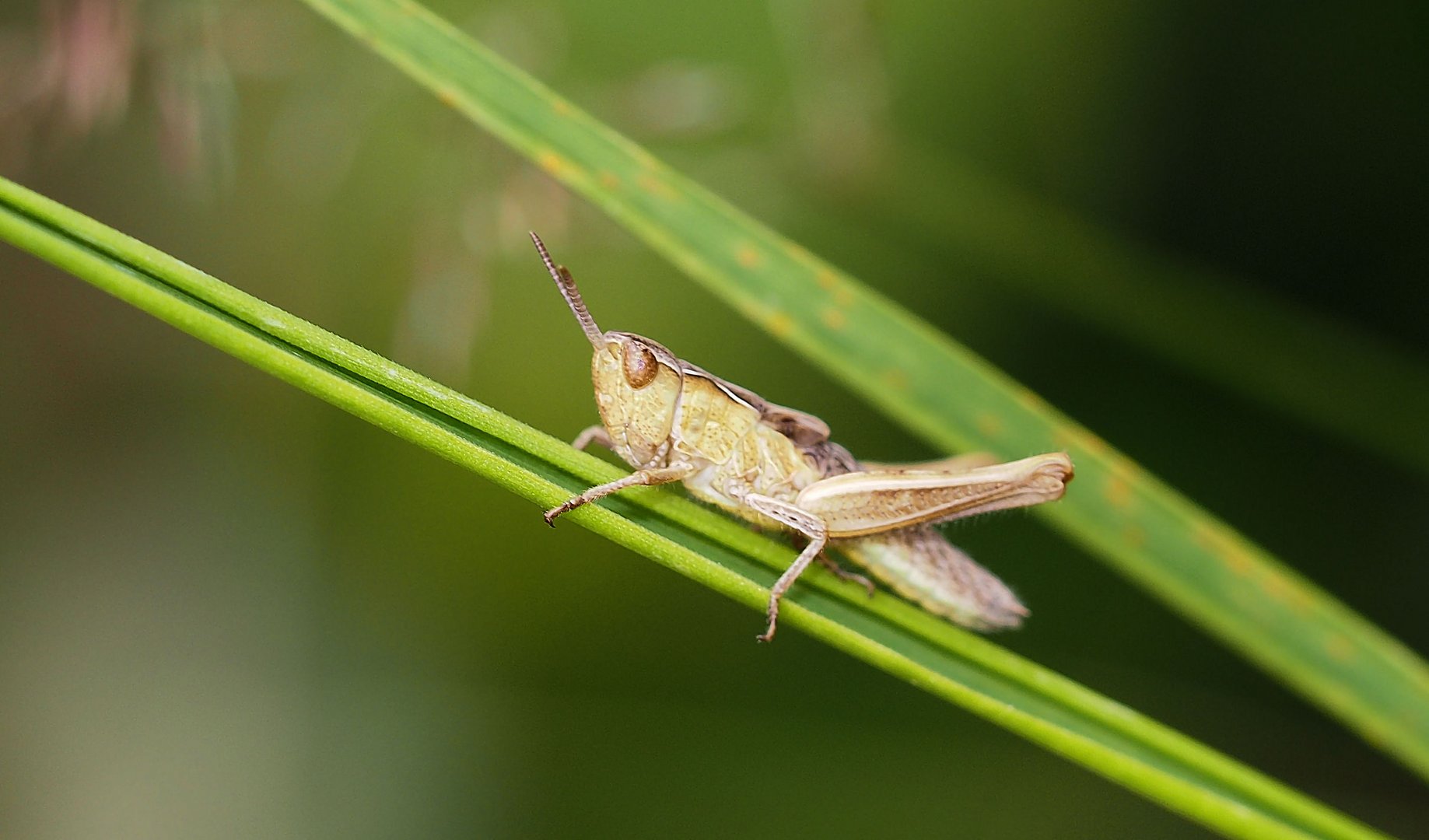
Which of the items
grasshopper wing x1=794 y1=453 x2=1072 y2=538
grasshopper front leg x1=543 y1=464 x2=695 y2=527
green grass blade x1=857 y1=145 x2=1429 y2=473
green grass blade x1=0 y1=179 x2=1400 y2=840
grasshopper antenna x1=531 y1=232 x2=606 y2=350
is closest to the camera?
green grass blade x1=0 y1=179 x2=1400 y2=840

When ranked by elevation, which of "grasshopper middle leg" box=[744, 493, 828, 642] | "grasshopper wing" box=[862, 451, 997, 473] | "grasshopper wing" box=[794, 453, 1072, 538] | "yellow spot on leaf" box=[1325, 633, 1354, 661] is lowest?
"grasshopper middle leg" box=[744, 493, 828, 642]

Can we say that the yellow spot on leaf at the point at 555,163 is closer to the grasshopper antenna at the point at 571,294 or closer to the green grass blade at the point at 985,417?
the green grass blade at the point at 985,417

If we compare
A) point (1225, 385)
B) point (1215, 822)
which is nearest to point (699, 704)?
point (1215, 822)

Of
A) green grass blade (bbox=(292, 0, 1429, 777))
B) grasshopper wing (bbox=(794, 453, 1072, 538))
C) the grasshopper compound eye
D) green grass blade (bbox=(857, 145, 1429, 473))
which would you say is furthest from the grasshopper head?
green grass blade (bbox=(857, 145, 1429, 473))

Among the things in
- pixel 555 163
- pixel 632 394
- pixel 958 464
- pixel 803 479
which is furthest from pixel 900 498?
pixel 555 163

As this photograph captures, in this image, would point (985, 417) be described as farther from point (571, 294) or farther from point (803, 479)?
point (571, 294)

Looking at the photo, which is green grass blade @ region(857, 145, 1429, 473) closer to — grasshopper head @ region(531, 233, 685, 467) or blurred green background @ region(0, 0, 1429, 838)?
blurred green background @ region(0, 0, 1429, 838)
